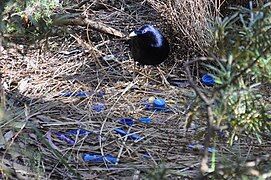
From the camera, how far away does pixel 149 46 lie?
8.68 ft

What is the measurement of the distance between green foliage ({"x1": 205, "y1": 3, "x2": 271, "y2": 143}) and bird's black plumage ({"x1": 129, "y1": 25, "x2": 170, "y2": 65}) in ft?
4.61

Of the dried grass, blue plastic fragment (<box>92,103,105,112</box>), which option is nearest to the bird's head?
the dried grass

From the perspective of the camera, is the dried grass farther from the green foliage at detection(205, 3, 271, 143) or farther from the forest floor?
A: the green foliage at detection(205, 3, 271, 143)

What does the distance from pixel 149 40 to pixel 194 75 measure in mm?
273

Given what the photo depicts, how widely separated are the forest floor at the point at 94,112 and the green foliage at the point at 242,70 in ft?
0.79

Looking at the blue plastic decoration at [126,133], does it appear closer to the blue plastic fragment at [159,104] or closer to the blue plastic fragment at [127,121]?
the blue plastic fragment at [127,121]

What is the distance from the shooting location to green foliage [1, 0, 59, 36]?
158 cm

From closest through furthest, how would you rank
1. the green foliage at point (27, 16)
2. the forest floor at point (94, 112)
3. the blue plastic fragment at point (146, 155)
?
the green foliage at point (27, 16) → the forest floor at point (94, 112) → the blue plastic fragment at point (146, 155)

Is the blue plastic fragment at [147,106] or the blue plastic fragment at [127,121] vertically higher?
the blue plastic fragment at [147,106]

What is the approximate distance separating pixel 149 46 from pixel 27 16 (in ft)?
1.95

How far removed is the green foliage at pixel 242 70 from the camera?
110cm

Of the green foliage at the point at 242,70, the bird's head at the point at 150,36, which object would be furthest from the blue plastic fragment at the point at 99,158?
the bird's head at the point at 150,36

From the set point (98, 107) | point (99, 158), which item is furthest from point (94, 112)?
point (99, 158)

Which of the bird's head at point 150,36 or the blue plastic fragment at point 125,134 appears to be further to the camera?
the bird's head at point 150,36
